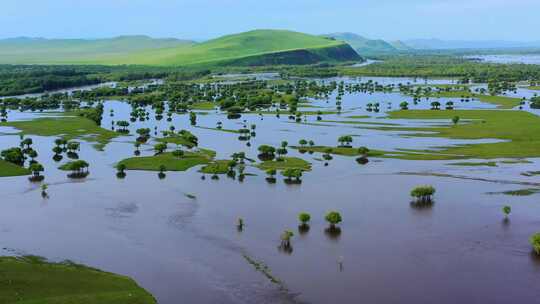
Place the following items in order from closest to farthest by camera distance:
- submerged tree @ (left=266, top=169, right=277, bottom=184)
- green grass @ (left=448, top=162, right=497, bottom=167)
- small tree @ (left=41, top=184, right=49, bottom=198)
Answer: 1. small tree @ (left=41, top=184, right=49, bottom=198)
2. submerged tree @ (left=266, top=169, right=277, bottom=184)
3. green grass @ (left=448, top=162, right=497, bottom=167)

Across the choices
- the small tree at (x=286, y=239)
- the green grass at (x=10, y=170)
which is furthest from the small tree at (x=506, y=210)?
the green grass at (x=10, y=170)

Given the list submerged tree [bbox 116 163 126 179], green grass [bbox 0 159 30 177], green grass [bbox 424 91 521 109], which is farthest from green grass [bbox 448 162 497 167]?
green grass [bbox 424 91 521 109]

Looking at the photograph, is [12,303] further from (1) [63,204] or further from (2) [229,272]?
(1) [63,204]

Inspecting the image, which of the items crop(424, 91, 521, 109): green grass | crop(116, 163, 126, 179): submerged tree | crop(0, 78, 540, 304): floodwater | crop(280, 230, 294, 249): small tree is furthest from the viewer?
crop(424, 91, 521, 109): green grass

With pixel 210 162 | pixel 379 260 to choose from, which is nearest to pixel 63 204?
pixel 210 162

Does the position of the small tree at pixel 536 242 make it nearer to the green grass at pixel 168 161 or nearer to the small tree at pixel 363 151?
the small tree at pixel 363 151

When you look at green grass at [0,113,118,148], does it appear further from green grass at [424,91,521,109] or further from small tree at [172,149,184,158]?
green grass at [424,91,521,109]
